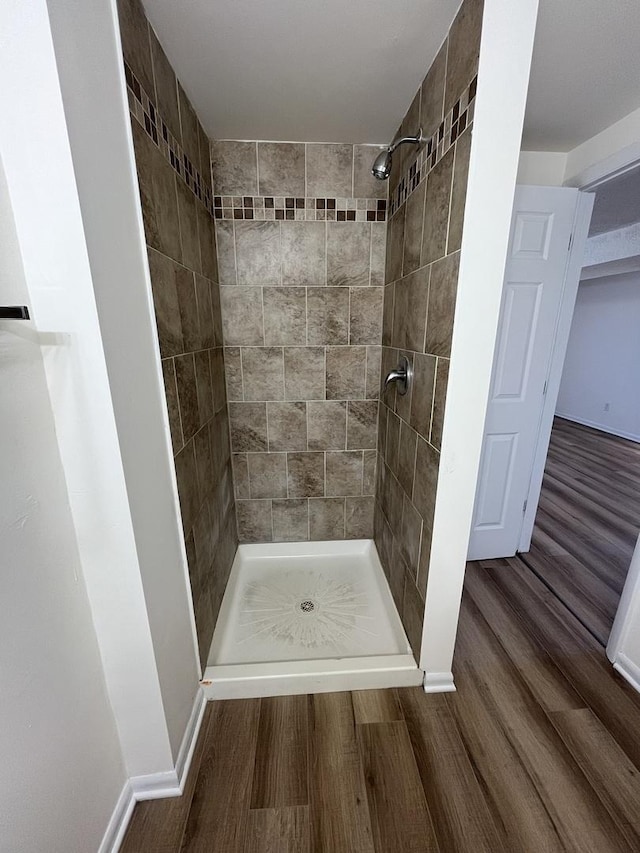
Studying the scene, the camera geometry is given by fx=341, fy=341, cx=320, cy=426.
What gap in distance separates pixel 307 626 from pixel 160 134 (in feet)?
6.63

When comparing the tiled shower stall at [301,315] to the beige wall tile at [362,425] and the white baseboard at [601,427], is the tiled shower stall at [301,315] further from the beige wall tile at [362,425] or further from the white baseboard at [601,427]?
the white baseboard at [601,427]

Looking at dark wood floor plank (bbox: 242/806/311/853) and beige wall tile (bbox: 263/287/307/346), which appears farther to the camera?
beige wall tile (bbox: 263/287/307/346)

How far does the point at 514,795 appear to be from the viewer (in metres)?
1.07

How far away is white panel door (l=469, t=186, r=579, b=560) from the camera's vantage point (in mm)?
1746

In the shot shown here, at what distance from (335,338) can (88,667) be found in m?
1.64

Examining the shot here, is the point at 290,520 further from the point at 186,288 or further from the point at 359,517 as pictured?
the point at 186,288

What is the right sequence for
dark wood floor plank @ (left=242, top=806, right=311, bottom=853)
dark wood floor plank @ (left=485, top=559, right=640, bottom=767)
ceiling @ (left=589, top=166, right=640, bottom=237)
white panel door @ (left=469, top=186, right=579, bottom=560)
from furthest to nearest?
1. ceiling @ (left=589, top=166, right=640, bottom=237)
2. white panel door @ (left=469, top=186, right=579, bottom=560)
3. dark wood floor plank @ (left=485, top=559, right=640, bottom=767)
4. dark wood floor plank @ (left=242, top=806, right=311, bottom=853)

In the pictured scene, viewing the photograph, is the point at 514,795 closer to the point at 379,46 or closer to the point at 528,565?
the point at 528,565

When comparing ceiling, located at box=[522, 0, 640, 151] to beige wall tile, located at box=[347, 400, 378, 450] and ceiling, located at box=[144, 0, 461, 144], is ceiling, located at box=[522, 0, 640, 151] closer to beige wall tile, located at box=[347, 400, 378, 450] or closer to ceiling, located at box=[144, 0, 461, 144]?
ceiling, located at box=[144, 0, 461, 144]

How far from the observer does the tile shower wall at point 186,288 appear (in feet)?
3.20

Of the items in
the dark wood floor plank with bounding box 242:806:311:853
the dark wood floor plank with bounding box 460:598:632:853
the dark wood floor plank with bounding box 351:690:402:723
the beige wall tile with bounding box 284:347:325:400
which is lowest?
the dark wood floor plank with bounding box 351:690:402:723

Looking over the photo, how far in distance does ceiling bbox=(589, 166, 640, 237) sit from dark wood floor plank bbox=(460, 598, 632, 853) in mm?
2330

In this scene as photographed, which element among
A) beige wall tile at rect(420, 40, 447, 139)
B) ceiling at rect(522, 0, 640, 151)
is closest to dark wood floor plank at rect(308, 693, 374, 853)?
beige wall tile at rect(420, 40, 447, 139)

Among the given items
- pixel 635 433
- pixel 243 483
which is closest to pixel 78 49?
pixel 243 483
